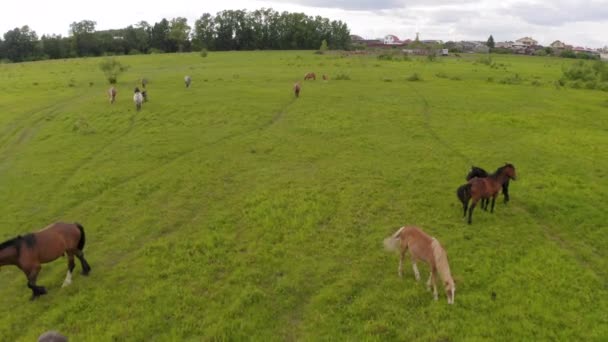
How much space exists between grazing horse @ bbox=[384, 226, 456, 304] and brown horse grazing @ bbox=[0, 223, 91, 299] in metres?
8.65

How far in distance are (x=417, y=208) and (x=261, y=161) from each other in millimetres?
9209

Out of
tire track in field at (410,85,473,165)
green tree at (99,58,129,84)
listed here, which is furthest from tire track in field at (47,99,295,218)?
green tree at (99,58,129,84)

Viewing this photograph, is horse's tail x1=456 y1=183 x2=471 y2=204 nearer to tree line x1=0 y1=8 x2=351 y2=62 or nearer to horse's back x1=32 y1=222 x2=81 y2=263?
horse's back x1=32 y1=222 x2=81 y2=263

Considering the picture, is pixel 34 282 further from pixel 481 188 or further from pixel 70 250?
pixel 481 188

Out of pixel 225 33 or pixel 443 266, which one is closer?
pixel 443 266

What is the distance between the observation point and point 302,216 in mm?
16094

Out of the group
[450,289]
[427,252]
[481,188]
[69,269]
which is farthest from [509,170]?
[69,269]

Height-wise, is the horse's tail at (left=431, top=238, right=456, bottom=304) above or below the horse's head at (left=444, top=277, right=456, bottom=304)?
above

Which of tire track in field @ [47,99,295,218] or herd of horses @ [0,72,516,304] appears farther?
tire track in field @ [47,99,295,218]

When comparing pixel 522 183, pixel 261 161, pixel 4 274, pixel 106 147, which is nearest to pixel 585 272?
pixel 522 183

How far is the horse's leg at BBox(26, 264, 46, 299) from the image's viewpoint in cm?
1155

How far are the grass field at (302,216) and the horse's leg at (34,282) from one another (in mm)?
337

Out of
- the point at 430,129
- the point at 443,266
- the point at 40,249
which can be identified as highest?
the point at 430,129

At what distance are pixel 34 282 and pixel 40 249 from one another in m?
0.90
